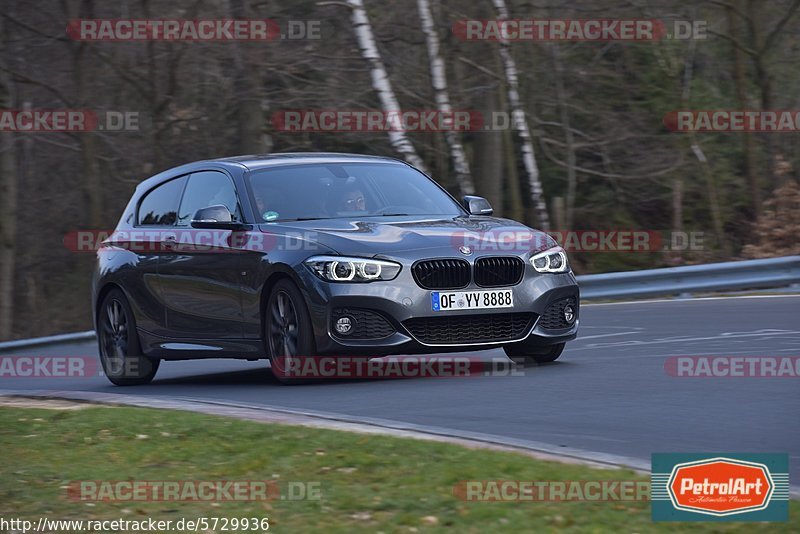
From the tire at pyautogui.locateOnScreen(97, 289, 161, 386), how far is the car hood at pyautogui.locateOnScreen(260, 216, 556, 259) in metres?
2.23

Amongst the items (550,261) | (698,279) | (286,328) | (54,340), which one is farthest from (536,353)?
(54,340)

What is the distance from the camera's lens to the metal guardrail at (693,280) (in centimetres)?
1838

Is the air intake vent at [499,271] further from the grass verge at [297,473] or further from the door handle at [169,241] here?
the door handle at [169,241]

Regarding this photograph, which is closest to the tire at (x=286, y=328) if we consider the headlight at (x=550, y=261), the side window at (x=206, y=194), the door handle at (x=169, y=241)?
the side window at (x=206, y=194)

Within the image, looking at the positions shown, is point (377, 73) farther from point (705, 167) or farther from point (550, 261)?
point (550, 261)

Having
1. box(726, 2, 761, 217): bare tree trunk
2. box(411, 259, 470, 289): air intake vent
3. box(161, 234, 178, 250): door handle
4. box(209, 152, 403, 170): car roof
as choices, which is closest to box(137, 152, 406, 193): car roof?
box(209, 152, 403, 170): car roof

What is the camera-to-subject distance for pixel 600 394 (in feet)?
31.3

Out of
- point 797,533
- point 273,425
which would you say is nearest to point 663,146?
point 273,425

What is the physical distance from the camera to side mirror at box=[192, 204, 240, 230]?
11.2 meters

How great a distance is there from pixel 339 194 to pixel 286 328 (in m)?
1.39

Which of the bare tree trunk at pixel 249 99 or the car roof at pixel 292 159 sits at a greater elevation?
the bare tree trunk at pixel 249 99

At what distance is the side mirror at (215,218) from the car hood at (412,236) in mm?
259

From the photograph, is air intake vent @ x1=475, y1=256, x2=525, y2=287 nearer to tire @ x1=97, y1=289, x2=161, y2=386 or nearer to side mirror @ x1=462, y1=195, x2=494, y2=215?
side mirror @ x1=462, y1=195, x2=494, y2=215

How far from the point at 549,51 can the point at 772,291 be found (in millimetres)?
13073
